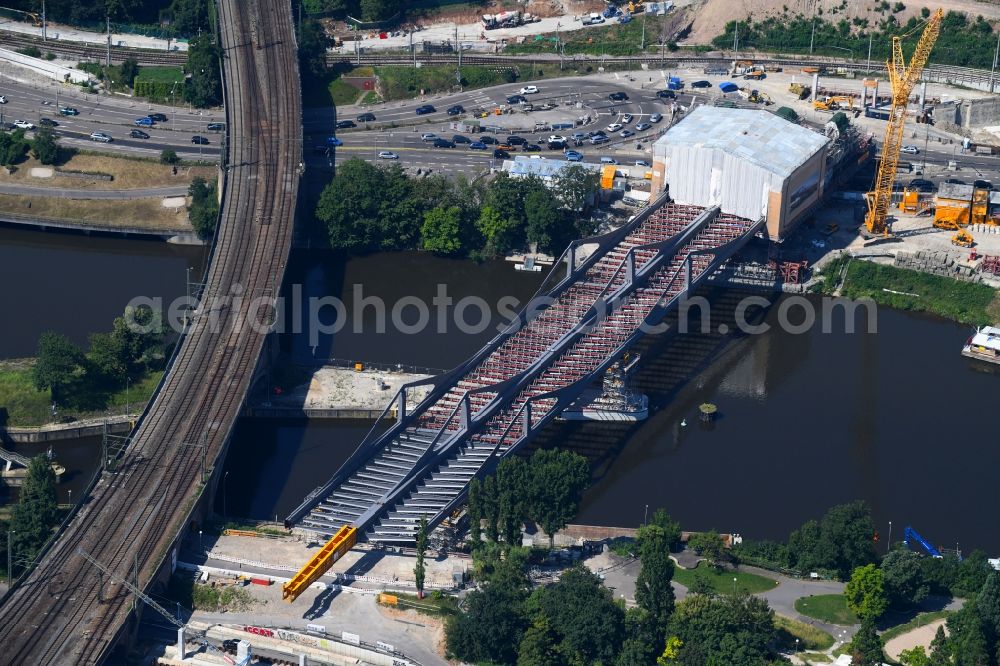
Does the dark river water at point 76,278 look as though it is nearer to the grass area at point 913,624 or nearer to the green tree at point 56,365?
the green tree at point 56,365

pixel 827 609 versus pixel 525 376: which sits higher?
pixel 525 376

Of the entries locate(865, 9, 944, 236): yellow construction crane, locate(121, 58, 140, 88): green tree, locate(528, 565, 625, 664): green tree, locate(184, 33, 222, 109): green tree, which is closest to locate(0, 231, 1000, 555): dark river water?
locate(865, 9, 944, 236): yellow construction crane

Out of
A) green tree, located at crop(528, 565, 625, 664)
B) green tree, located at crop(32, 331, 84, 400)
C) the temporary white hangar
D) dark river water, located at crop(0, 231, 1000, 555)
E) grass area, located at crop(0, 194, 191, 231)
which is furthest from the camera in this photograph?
grass area, located at crop(0, 194, 191, 231)

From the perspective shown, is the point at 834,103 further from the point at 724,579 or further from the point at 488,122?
the point at 724,579

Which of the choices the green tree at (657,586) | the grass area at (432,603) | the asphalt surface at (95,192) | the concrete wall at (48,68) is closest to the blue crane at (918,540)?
the green tree at (657,586)

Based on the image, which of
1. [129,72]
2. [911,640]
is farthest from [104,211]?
[911,640]

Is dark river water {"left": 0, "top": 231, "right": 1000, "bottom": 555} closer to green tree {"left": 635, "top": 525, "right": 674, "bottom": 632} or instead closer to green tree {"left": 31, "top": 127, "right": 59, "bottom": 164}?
green tree {"left": 635, "top": 525, "right": 674, "bottom": 632}
